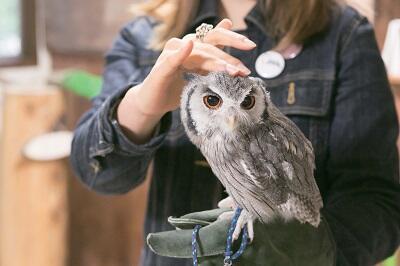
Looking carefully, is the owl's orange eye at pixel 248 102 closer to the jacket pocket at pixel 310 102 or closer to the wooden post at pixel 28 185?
the jacket pocket at pixel 310 102

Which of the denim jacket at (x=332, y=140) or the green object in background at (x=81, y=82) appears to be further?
the green object in background at (x=81, y=82)

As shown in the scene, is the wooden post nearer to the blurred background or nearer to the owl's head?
the blurred background

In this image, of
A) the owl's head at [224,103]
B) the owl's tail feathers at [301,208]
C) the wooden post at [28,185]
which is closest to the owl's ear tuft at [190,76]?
the owl's head at [224,103]

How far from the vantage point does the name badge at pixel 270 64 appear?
0.40 meters

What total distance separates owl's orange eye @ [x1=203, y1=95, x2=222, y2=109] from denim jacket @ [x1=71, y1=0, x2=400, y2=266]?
63mm

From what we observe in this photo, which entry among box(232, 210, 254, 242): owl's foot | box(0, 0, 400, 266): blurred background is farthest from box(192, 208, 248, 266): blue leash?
box(0, 0, 400, 266): blurred background

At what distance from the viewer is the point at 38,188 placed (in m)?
1.17

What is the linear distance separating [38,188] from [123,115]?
0.71 meters

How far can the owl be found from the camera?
1.15 ft

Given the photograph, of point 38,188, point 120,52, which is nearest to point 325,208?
point 120,52

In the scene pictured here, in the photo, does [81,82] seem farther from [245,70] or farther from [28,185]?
[245,70]

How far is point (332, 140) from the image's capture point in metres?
0.48

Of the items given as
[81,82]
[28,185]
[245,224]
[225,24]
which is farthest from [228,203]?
[28,185]

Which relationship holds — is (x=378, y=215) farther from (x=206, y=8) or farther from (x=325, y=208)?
(x=206, y=8)
